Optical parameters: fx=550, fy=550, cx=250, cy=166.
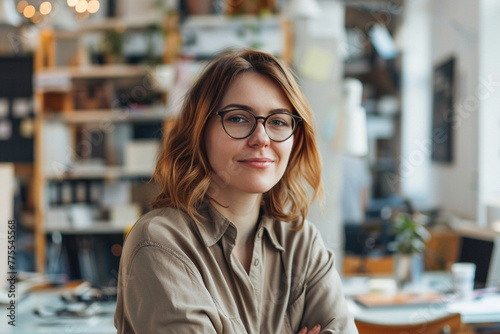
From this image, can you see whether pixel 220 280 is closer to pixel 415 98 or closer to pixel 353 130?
pixel 353 130

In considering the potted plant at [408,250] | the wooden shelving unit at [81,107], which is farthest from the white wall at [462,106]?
the potted plant at [408,250]

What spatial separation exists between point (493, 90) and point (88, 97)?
330 cm

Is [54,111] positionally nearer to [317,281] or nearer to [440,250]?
[440,250]

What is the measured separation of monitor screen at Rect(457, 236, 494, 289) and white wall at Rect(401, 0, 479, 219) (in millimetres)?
1079

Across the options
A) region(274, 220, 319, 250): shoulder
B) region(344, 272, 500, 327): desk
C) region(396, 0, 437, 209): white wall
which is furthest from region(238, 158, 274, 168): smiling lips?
region(396, 0, 437, 209): white wall

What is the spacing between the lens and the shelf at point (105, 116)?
15.2 ft

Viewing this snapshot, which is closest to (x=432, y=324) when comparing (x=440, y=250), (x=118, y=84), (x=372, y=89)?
(x=440, y=250)

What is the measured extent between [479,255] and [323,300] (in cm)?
180

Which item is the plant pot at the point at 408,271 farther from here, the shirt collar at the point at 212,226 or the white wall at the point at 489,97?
the shirt collar at the point at 212,226

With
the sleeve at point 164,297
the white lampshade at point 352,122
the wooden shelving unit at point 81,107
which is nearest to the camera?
the sleeve at point 164,297

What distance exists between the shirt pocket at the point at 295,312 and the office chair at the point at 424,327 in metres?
0.50

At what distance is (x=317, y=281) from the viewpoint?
147 cm

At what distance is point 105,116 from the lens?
187 inches

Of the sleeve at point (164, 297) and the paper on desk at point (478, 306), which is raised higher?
the sleeve at point (164, 297)
